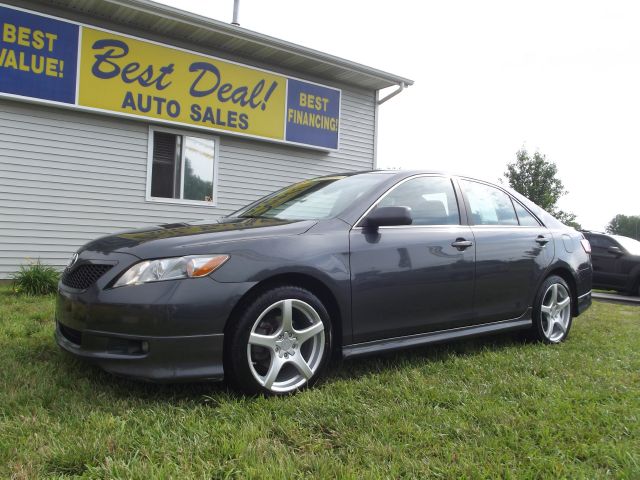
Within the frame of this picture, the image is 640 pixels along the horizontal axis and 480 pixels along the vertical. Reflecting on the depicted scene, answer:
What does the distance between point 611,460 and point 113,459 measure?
2.09 meters

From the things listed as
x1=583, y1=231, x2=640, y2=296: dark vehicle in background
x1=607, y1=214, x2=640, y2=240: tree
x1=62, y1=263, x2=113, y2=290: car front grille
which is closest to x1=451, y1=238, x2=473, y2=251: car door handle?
x1=62, y1=263, x2=113, y2=290: car front grille

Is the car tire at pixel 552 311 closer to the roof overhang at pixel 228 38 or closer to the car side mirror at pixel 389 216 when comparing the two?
the car side mirror at pixel 389 216

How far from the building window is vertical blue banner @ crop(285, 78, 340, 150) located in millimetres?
1622

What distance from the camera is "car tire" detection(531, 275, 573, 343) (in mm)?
4379

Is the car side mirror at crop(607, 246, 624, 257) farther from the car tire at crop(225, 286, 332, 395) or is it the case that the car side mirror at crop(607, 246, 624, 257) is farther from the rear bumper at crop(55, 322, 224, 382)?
the rear bumper at crop(55, 322, 224, 382)

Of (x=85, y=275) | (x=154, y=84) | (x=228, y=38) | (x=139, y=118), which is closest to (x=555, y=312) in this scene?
(x=85, y=275)

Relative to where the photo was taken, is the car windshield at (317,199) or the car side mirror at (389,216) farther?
the car windshield at (317,199)

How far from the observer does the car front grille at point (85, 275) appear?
2838 millimetres

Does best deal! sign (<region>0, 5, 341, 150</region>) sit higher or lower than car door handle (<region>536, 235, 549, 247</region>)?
higher

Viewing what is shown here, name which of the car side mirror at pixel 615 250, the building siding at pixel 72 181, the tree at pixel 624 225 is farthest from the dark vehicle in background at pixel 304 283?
the tree at pixel 624 225

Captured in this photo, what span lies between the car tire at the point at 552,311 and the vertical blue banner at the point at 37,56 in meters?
6.72

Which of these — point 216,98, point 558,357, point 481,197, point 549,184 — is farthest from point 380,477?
point 549,184

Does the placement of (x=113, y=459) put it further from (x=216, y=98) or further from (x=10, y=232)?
(x=216, y=98)

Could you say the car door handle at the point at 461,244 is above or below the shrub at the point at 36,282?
above
